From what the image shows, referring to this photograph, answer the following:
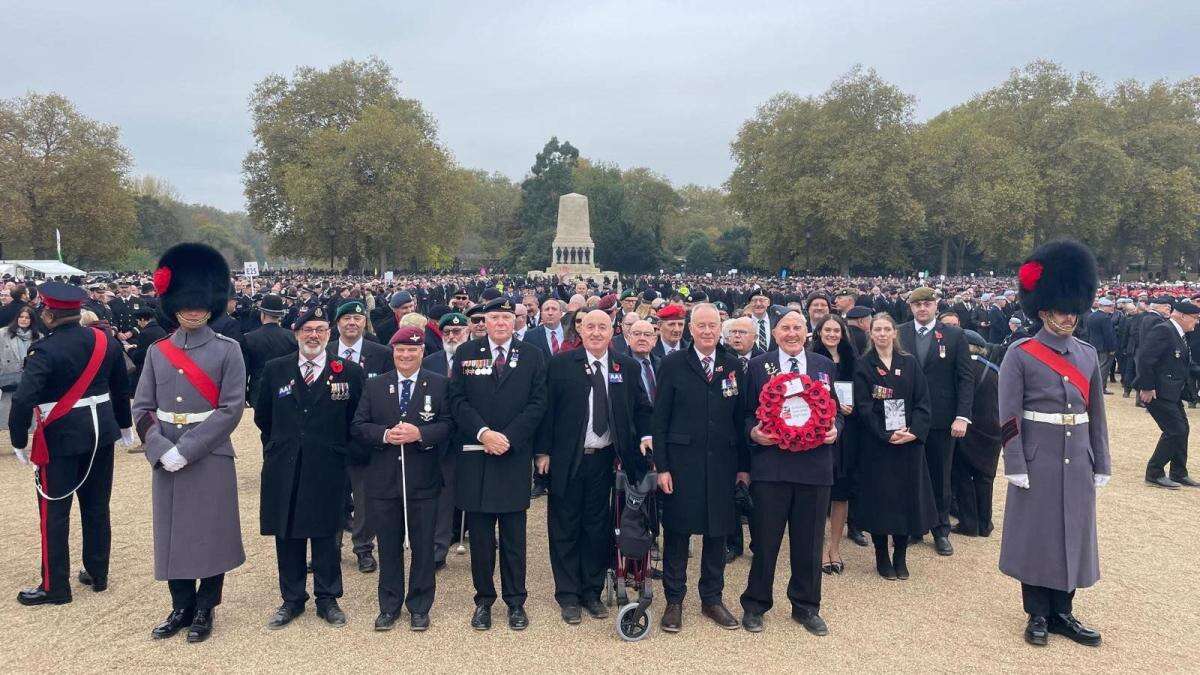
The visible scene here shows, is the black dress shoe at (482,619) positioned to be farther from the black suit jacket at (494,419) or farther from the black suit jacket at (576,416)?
the black suit jacket at (576,416)

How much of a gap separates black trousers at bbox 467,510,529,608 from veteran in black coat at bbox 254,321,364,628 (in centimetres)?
96

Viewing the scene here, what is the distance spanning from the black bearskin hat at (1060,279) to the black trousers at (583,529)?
318 centimetres

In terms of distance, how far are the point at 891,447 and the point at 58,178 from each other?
57.7 m

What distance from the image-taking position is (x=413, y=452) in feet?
16.9

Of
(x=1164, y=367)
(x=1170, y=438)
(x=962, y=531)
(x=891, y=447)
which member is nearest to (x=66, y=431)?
(x=891, y=447)

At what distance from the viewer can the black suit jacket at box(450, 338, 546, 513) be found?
514cm

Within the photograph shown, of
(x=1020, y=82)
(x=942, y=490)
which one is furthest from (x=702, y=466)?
(x=1020, y=82)

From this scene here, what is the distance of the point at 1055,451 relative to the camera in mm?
5098

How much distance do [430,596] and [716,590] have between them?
2011 millimetres

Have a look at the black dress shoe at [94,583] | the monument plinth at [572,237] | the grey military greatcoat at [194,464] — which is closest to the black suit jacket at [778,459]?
the grey military greatcoat at [194,464]

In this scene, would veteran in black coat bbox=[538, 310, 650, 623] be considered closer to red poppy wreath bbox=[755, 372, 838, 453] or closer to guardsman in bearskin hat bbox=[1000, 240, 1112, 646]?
red poppy wreath bbox=[755, 372, 838, 453]

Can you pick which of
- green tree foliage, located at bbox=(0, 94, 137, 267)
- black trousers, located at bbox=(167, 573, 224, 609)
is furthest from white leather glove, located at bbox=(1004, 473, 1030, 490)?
green tree foliage, located at bbox=(0, 94, 137, 267)

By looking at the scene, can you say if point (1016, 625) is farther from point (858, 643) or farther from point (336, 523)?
point (336, 523)

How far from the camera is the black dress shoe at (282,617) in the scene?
5152 mm
